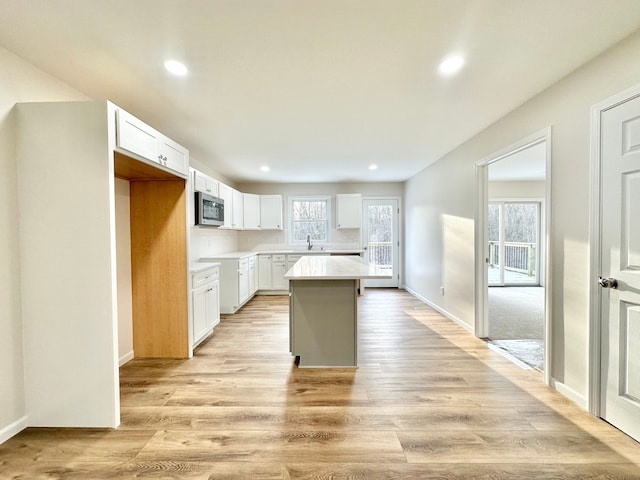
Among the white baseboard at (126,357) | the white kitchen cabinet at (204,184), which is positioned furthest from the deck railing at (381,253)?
the white baseboard at (126,357)

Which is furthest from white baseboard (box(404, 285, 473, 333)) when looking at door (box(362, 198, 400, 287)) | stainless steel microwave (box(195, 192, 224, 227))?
stainless steel microwave (box(195, 192, 224, 227))

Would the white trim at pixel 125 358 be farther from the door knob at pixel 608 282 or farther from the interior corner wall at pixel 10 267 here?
the door knob at pixel 608 282

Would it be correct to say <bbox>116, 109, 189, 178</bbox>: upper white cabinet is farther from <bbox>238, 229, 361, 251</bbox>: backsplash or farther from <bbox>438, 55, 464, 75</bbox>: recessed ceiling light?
<bbox>238, 229, 361, 251</bbox>: backsplash

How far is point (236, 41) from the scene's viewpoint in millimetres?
1763

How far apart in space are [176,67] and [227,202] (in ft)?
9.78

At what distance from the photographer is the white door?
1.74 metres

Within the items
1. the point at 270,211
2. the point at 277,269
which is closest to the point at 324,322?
the point at 277,269

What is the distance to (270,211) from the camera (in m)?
6.29

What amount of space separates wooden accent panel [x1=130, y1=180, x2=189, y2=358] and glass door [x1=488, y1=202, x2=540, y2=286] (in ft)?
22.7

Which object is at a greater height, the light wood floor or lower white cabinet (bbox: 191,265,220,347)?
lower white cabinet (bbox: 191,265,220,347)

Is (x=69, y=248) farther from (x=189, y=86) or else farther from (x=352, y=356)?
(x=352, y=356)

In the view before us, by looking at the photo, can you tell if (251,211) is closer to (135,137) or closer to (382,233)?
(382,233)

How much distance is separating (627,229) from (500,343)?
1.97 meters

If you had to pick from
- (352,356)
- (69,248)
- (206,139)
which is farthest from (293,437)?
(206,139)
